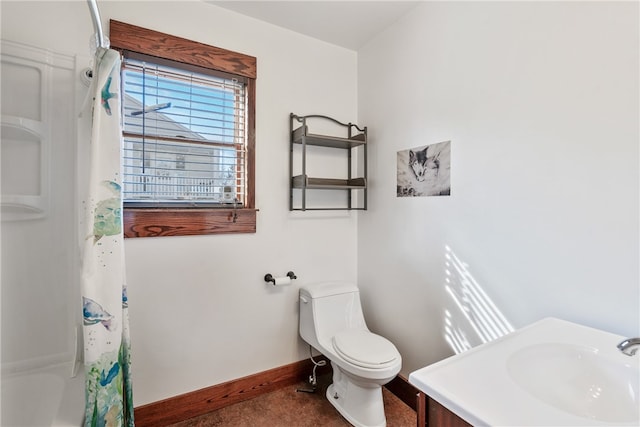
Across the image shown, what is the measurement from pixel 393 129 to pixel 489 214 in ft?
2.92

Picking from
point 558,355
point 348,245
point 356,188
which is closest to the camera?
point 558,355

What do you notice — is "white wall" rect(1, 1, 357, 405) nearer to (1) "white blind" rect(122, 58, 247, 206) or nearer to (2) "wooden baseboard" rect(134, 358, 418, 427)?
(2) "wooden baseboard" rect(134, 358, 418, 427)

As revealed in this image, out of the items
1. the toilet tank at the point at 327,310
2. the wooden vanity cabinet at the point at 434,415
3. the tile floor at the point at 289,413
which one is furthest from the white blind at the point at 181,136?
the wooden vanity cabinet at the point at 434,415

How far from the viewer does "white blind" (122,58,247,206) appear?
1.73 meters

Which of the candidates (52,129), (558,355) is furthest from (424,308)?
(52,129)

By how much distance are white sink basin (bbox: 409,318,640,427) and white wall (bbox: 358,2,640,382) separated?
0.26 metres

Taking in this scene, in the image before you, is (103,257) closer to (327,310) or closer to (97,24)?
(97,24)

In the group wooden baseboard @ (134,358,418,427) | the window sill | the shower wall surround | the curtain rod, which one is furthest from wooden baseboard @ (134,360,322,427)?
the curtain rod

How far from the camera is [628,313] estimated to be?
107cm

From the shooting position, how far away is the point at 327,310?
207 centimetres

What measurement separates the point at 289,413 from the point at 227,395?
42 centimetres

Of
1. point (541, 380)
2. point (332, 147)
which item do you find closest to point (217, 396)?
point (541, 380)

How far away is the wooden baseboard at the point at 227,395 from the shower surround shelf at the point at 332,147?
3.82 feet

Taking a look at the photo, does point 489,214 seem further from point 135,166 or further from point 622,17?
point 135,166
